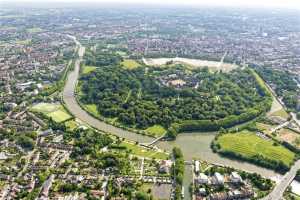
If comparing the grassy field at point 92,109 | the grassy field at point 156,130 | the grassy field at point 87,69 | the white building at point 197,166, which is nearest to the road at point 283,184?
the white building at point 197,166

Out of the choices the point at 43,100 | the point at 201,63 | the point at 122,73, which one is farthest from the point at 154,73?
the point at 43,100

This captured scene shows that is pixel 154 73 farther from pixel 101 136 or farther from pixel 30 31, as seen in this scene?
pixel 30 31

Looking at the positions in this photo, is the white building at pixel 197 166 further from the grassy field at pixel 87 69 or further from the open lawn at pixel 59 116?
the grassy field at pixel 87 69

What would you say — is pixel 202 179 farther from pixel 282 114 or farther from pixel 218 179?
pixel 282 114

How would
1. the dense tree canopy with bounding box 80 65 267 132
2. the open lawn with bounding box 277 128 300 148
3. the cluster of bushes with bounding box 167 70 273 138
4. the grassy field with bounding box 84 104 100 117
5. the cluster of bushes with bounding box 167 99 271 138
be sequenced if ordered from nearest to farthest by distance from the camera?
1. the open lawn with bounding box 277 128 300 148
2. the cluster of bushes with bounding box 167 99 271 138
3. the cluster of bushes with bounding box 167 70 273 138
4. the dense tree canopy with bounding box 80 65 267 132
5. the grassy field with bounding box 84 104 100 117

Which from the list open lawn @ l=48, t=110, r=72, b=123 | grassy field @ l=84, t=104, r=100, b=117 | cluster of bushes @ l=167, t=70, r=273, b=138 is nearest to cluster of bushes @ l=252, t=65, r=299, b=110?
cluster of bushes @ l=167, t=70, r=273, b=138

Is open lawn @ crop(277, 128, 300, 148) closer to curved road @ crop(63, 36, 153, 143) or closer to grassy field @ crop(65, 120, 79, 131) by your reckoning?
curved road @ crop(63, 36, 153, 143)
